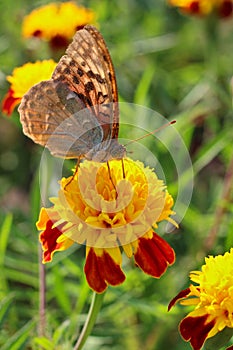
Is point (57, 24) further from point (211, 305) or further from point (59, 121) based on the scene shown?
point (211, 305)

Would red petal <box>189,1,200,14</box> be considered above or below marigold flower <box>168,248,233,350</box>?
above

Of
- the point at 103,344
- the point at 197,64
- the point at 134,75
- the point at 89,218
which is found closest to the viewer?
the point at 89,218

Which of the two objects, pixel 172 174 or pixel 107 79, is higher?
pixel 107 79

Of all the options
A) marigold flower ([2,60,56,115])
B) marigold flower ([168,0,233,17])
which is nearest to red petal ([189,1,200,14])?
marigold flower ([168,0,233,17])

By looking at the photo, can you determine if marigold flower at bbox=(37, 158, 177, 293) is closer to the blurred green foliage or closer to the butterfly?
the butterfly

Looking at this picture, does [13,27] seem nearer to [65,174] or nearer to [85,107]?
[65,174]


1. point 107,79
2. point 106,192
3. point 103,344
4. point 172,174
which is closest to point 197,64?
point 172,174
